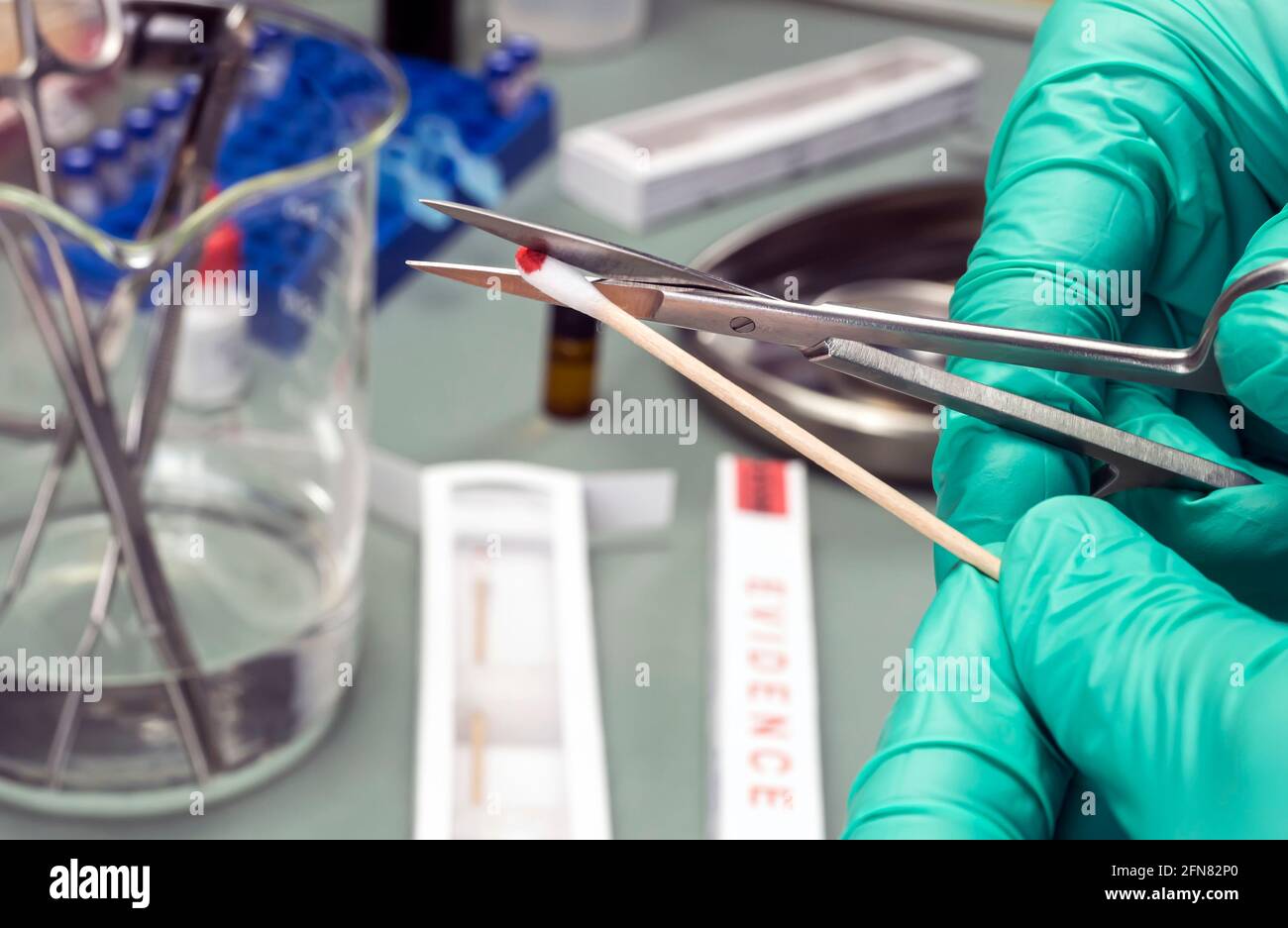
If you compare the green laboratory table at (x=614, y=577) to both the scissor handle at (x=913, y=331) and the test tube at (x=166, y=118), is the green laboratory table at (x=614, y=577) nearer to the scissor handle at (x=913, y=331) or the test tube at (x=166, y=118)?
the test tube at (x=166, y=118)

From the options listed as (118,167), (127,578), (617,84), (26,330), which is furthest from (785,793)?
(617,84)

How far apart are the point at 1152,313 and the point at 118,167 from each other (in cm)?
80

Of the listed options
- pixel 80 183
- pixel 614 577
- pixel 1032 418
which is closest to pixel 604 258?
pixel 1032 418

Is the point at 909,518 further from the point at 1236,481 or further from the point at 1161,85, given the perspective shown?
the point at 1161,85

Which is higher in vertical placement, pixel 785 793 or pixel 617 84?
pixel 617 84

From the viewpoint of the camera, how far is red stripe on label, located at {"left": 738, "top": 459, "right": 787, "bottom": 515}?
0.90 m

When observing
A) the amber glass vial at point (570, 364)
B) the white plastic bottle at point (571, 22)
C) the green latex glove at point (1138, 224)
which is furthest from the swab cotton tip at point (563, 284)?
the white plastic bottle at point (571, 22)

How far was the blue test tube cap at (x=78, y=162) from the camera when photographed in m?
1.01

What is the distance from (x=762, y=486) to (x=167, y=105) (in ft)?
1.85

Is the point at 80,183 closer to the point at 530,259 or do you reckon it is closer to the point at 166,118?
the point at 166,118

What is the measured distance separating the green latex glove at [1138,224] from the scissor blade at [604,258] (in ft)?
0.42

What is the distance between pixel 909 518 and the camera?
1.42ft

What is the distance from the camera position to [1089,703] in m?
0.44

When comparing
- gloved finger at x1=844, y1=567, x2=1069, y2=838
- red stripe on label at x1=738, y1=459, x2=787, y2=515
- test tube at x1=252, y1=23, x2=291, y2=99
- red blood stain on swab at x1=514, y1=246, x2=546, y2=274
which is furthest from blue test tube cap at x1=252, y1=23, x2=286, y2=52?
gloved finger at x1=844, y1=567, x2=1069, y2=838
